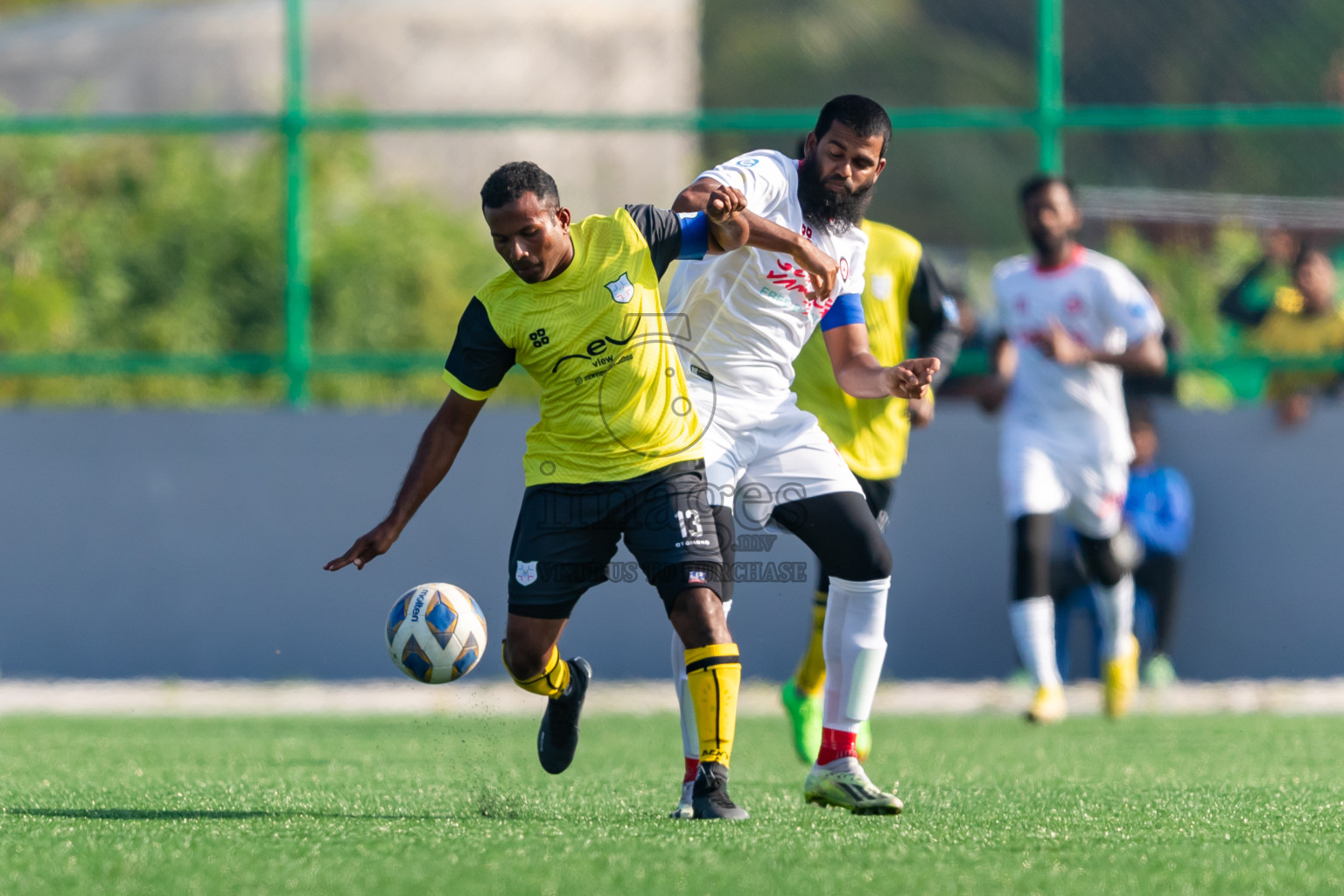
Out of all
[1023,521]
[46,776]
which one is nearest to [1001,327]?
[1023,521]

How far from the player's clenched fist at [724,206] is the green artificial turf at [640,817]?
1710 mm

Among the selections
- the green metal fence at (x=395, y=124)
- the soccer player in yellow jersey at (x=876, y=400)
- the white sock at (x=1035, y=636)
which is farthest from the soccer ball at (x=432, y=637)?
the green metal fence at (x=395, y=124)

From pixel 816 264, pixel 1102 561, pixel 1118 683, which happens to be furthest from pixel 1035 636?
pixel 816 264

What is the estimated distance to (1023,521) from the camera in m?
8.10

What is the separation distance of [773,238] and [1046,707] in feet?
12.1

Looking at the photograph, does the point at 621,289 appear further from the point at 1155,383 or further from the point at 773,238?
the point at 1155,383

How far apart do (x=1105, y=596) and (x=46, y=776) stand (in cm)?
504

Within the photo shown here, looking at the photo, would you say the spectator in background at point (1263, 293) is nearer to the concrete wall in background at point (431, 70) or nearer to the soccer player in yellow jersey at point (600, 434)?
the concrete wall in background at point (431, 70)

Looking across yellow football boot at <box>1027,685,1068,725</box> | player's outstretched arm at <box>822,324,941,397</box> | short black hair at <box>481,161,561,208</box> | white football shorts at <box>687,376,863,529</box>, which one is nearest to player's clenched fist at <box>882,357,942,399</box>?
player's outstretched arm at <box>822,324,941,397</box>

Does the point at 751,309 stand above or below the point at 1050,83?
below

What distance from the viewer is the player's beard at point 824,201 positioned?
17.5 feet

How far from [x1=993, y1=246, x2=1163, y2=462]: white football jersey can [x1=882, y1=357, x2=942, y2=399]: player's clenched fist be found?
139 inches

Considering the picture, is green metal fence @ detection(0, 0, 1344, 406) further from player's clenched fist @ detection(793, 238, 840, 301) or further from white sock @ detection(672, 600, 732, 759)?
player's clenched fist @ detection(793, 238, 840, 301)

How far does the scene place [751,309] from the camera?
5.54 m
